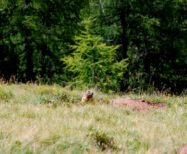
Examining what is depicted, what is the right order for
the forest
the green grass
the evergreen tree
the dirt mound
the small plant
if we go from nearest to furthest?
the green grass → the small plant → the dirt mound → the evergreen tree → the forest

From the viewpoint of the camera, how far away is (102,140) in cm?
873

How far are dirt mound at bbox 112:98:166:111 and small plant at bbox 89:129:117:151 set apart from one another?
15.8 ft

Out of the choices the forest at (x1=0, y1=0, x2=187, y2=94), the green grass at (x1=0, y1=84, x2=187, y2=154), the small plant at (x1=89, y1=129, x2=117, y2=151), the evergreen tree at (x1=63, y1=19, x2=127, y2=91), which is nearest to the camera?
the green grass at (x1=0, y1=84, x2=187, y2=154)

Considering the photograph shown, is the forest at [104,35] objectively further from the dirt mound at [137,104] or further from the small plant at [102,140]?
the small plant at [102,140]

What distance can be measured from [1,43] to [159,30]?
1040 cm

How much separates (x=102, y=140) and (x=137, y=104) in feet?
18.3

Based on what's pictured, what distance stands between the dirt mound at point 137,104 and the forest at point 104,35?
48.0ft

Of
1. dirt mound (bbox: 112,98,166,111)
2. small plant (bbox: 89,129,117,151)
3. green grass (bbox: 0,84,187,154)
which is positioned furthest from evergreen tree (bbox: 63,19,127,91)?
small plant (bbox: 89,129,117,151)

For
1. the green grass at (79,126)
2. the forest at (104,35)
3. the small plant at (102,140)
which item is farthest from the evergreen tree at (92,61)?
the small plant at (102,140)

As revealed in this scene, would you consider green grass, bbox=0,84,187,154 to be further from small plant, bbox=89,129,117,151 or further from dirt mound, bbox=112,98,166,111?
dirt mound, bbox=112,98,166,111

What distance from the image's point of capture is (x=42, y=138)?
8.22 m

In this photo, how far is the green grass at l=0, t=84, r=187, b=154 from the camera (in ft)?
26.7

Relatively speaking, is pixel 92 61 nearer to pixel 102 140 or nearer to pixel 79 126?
pixel 79 126

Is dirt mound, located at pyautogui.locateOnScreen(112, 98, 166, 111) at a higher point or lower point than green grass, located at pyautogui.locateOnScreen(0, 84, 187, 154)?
lower
